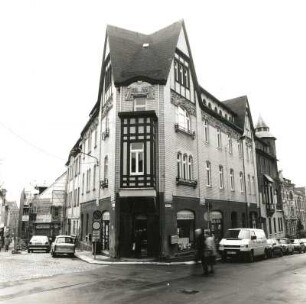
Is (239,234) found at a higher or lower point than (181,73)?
lower

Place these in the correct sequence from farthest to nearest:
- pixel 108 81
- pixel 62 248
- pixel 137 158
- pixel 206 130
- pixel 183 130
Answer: pixel 206 130 → pixel 108 81 → pixel 62 248 → pixel 183 130 → pixel 137 158

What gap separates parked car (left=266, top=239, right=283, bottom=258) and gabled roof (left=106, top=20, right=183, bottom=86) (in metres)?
13.5

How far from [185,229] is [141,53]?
44.0 ft

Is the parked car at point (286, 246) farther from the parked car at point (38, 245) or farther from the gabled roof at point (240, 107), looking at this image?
the parked car at point (38, 245)

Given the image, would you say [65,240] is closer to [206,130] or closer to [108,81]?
[108,81]

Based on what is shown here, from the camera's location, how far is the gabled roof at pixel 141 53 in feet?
79.1

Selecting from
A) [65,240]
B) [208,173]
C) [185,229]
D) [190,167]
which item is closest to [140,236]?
[185,229]

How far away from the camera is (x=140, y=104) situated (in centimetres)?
2377

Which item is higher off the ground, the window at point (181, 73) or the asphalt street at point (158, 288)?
the window at point (181, 73)

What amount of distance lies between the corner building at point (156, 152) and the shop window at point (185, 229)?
0.04 ft

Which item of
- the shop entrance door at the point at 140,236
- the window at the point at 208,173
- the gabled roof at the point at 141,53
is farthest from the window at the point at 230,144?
the shop entrance door at the point at 140,236

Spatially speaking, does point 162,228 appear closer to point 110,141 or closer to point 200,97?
point 110,141

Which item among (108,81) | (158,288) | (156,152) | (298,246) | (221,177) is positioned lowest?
(158,288)

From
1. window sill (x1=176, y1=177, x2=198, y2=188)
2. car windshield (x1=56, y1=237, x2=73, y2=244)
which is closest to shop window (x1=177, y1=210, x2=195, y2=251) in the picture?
window sill (x1=176, y1=177, x2=198, y2=188)
